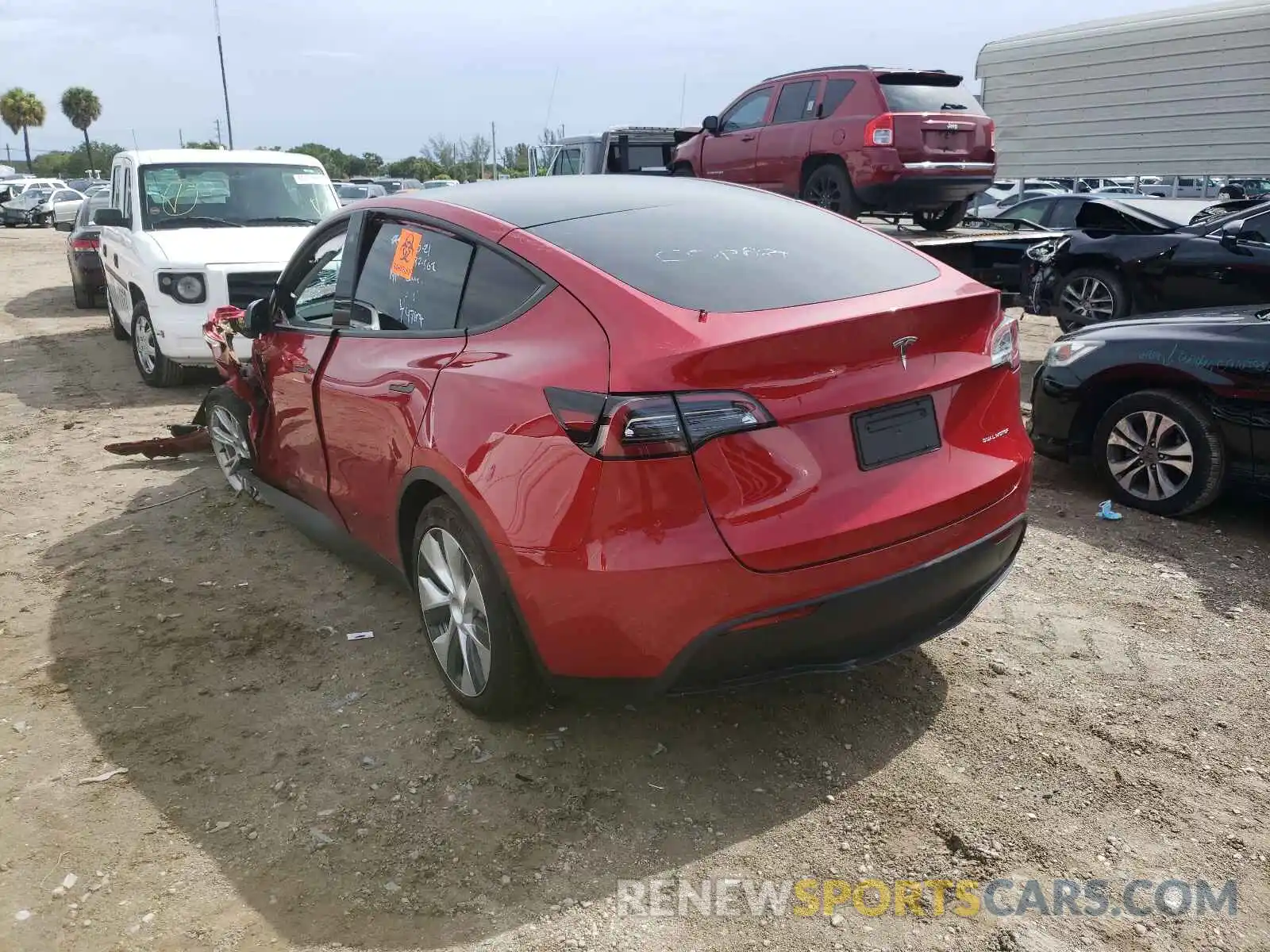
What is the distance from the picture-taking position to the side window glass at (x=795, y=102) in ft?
33.0

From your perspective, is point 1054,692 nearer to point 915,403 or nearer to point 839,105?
point 915,403

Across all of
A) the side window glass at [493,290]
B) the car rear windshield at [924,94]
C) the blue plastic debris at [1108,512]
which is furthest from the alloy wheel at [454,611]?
the car rear windshield at [924,94]

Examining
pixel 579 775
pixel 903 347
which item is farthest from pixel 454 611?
pixel 903 347

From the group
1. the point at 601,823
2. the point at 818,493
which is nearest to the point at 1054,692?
the point at 818,493

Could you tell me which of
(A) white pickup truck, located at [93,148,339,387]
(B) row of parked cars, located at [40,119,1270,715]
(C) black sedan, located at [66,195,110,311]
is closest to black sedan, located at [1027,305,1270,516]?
(B) row of parked cars, located at [40,119,1270,715]

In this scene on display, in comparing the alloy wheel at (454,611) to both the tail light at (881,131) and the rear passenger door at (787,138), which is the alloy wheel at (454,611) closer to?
the tail light at (881,131)

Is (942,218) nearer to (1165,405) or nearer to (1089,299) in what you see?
(1089,299)

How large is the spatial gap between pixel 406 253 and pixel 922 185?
6.71 meters

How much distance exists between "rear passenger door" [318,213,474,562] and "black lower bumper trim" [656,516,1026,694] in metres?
1.24

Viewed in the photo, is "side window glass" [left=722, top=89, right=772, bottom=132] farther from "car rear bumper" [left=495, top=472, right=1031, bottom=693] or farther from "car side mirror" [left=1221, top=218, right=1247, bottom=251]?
"car rear bumper" [left=495, top=472, right=1031, bottom=693]

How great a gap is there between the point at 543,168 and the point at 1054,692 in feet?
50.9

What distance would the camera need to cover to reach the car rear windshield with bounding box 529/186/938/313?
2.91 metres

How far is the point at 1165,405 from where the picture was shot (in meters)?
5.21

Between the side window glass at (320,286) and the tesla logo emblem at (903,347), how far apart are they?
92.1 inches
